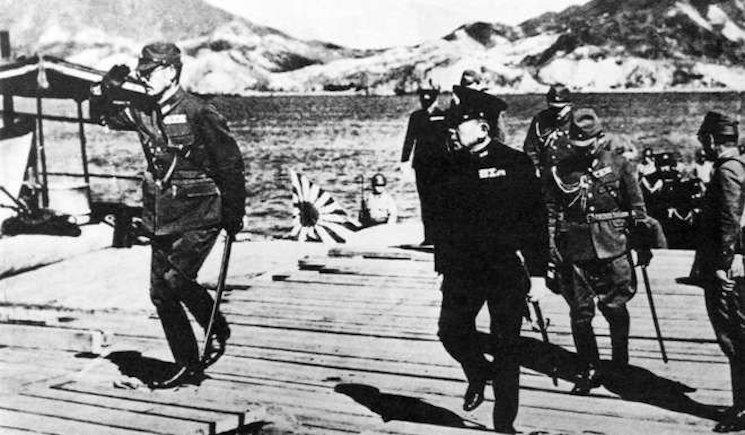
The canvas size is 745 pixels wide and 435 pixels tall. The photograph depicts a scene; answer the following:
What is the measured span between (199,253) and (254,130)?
7437 cm

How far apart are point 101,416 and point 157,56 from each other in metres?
1.82

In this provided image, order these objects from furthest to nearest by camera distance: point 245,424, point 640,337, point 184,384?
point 640,337 → point 184,384 → point 245,424

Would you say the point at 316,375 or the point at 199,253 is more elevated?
the point at 199,253

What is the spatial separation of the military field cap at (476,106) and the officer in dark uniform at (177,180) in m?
1.29

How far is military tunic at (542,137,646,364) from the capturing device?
4.83 meters

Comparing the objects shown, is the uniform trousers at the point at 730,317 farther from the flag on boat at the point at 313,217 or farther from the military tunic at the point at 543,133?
the flag on boat at the point at 313,217

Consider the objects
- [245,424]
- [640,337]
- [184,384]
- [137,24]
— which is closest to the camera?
[245,424]

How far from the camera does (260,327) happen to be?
5.77m

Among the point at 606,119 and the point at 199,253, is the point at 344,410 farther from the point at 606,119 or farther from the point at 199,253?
the point at 606,119

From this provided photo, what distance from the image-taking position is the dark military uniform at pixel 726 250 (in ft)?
13.4

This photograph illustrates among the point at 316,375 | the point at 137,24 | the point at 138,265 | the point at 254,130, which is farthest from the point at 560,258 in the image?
the point at 254,130

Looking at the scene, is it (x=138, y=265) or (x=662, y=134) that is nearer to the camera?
(x=138, y=265)

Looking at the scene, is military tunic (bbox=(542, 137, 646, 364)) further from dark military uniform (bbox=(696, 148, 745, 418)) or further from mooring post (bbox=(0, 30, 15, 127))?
mooring post (bbox=(0, 30, 15, 127))

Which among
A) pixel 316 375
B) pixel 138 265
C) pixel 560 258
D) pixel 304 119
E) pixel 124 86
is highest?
pixel 124 86
